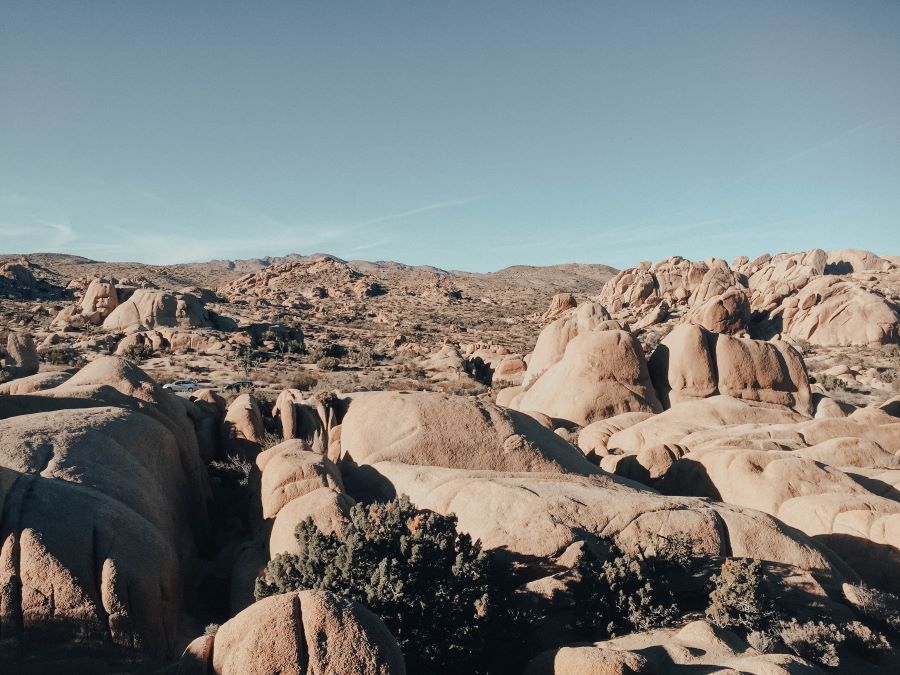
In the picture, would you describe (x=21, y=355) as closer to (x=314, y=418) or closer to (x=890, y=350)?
(x=314, y=418)

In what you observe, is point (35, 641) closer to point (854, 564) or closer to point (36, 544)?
point (36, 544)

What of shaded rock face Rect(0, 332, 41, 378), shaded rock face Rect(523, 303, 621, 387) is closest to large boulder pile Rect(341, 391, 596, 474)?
shaded rock face Rect(523, 303, 621, 387)

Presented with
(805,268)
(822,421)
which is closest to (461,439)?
(822,421)

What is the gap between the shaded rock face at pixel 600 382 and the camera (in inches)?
851

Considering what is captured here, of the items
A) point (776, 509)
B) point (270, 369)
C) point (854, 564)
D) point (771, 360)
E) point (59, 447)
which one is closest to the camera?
point (59, 447)

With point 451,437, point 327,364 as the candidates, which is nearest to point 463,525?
point 451,437

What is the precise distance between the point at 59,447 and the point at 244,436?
618 cm

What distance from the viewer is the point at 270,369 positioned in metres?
34.6

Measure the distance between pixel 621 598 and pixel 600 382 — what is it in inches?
562

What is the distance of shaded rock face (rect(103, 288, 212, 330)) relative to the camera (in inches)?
1790

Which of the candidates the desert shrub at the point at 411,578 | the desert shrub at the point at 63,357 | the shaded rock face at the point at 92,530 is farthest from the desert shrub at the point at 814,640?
the desert shrub at the point at 63,357

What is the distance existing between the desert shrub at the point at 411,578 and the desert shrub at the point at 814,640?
407 cm

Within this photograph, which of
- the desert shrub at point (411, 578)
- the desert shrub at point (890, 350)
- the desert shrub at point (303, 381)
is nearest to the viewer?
the desert shrub at point (411, 578)

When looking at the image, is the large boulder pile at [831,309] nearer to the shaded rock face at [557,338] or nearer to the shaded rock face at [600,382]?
the shaded rock face at [557,338]
